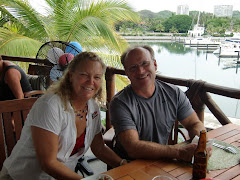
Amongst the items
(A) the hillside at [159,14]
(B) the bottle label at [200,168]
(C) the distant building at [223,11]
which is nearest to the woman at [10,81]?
(B) the bottle label at [200,168]

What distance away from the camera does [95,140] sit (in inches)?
59.5

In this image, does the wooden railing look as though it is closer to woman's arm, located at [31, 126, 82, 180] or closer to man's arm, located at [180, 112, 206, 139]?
man's arm, located at [180, 112, 206, 139]

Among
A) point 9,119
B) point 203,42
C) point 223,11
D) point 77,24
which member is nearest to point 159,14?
point 223,11

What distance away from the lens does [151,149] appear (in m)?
1.23

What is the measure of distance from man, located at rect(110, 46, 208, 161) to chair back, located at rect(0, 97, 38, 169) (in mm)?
618

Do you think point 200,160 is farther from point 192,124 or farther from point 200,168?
point 192,124

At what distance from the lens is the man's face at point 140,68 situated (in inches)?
60.1

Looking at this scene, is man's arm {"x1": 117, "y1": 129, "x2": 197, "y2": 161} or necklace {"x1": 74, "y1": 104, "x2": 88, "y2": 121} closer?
man's arm {"x1": 117, "y1": 129, "x2": 197, "y2": 161}

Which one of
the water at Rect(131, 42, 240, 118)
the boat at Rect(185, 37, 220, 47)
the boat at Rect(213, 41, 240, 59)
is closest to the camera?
the boat at Rect(185, 37, 220, 47)

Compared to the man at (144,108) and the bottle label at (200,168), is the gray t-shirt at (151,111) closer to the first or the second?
the man at (144,108)

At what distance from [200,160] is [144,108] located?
0.53 meters

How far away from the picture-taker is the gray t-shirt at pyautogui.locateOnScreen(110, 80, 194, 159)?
1.41 metres

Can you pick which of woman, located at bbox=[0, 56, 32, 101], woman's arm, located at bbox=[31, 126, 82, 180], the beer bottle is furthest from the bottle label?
woman, located at bbox=[0, 56, 32, 101]

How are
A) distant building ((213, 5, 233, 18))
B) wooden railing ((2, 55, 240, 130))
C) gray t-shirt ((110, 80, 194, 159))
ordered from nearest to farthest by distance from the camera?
gray t-shirt ((110, 80, 194, 159))
wooden railing ((2, 55, 240, 130))
distant building ((213, 5, 233, 18))
